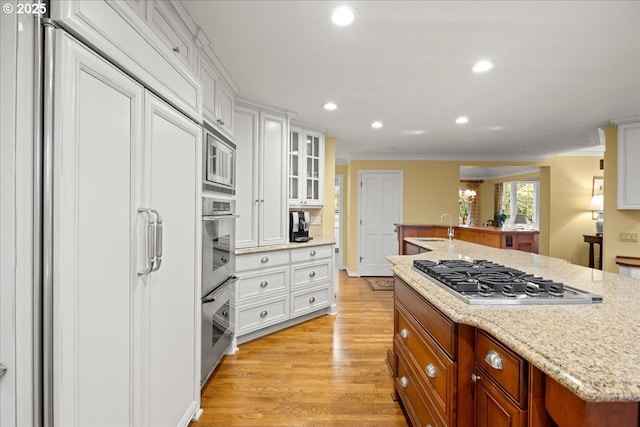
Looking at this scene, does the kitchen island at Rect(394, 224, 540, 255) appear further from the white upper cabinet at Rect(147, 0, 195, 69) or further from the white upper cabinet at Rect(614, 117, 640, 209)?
the white upper cabinet at Rect(147, 0, 195, 69)

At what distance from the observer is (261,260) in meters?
3.02

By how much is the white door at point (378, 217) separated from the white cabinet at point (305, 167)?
7.23 ft

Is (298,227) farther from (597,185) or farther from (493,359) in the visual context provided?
(597,185)

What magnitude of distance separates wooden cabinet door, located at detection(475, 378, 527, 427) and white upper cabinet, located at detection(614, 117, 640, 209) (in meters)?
4.25

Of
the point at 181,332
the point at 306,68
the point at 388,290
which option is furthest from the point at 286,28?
the point at 388,290

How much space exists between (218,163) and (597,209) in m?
6.95

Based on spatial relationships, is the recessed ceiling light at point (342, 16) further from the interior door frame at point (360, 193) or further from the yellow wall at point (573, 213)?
the yellow wall at point (573, 213)

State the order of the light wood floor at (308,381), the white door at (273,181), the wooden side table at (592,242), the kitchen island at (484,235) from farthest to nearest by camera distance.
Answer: the wooden side table at (592,242), the kitchen island at (484,235), the white door at (273,181), the light wood floor at (308,381)

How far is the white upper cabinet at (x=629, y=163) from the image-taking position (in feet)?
12.5

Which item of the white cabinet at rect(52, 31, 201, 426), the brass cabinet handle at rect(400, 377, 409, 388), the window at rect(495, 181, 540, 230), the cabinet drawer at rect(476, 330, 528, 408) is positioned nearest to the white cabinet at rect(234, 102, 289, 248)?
the white cabinet at rect(52, 31, 201, 426)

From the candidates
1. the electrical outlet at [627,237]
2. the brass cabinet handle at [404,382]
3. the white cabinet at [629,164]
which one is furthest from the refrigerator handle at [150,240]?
the electrical outlet at [627,237]

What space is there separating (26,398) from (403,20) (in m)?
2.25

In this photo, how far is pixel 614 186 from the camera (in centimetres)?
403

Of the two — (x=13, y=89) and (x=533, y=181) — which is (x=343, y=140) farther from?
(x=533, y=181)
